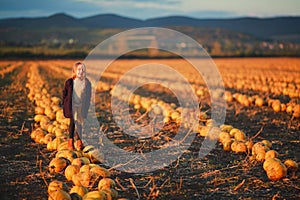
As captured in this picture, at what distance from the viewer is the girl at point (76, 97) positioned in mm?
6957

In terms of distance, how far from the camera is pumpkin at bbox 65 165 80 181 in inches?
226

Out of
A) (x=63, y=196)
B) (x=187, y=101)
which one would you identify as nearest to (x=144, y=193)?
(x=63, y=196)

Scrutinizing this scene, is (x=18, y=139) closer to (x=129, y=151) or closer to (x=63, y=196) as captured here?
(x=129, y=151)

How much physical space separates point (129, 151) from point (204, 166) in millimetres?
1662

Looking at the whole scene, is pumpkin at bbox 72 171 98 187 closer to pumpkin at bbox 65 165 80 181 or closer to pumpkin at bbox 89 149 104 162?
pumpkin at bbox 65 165 80 181

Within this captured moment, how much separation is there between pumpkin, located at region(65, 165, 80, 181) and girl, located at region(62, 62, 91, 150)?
1.30m

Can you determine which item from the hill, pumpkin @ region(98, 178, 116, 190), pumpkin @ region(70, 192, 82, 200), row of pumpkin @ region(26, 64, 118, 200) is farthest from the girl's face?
the hill

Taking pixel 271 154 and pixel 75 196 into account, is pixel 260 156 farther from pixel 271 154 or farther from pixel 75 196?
pixel 75 196

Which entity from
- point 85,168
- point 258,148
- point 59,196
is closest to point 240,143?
point 258,148

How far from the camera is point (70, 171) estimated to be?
5738mm

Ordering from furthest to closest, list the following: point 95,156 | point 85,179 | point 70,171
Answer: point 95,156, point 70,171, point 85,179

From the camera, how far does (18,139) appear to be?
8.58 metres

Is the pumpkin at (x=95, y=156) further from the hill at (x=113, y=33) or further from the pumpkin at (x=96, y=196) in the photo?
the hill at (x=113, y=33)

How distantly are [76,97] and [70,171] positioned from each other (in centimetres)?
176
